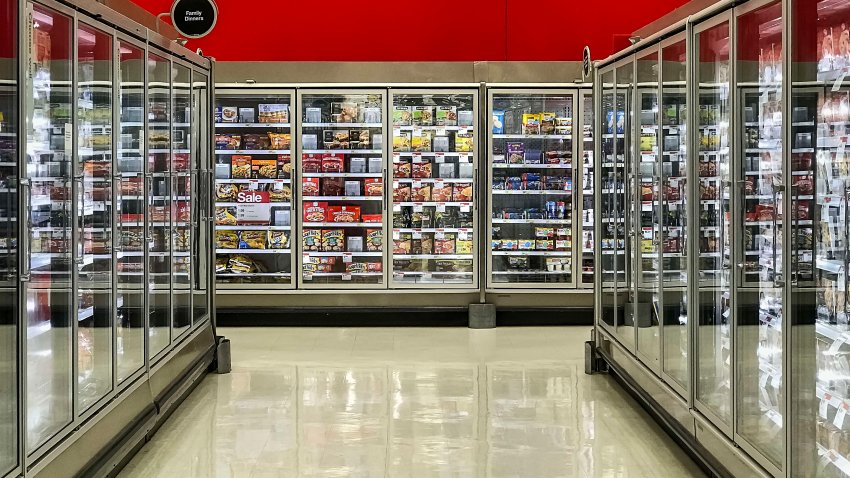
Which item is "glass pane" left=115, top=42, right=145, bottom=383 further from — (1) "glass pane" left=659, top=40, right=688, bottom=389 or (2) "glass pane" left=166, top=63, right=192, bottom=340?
(1) "glass pane" left=659, top=40, right=688, bottom=389

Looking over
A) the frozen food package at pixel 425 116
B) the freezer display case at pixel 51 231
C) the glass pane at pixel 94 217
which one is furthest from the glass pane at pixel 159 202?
the frozen food package at pixel 425 116

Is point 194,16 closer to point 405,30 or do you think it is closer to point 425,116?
point 425,116

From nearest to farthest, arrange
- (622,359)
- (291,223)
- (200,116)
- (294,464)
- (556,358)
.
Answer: (294,464), (622,359), (200,116), (556,358), (291,223)

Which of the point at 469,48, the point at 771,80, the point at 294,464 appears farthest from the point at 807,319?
the point at 469,48

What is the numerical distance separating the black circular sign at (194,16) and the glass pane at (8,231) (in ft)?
10.3

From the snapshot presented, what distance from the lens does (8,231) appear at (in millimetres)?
3389

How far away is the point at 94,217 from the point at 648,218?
9.78 ft

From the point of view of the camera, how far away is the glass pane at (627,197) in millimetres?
5961

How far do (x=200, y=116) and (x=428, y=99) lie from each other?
115 inches

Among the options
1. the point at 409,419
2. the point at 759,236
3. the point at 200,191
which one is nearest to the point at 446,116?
the point at 200,191

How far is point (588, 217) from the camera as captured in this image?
9.48 m

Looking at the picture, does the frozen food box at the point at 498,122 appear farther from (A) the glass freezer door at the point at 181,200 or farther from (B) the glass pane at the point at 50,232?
(B) the glass pane at the point at 50,232

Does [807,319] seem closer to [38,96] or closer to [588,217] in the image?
[38,96]

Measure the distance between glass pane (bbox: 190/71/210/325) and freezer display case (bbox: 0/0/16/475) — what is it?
10.7 ft
